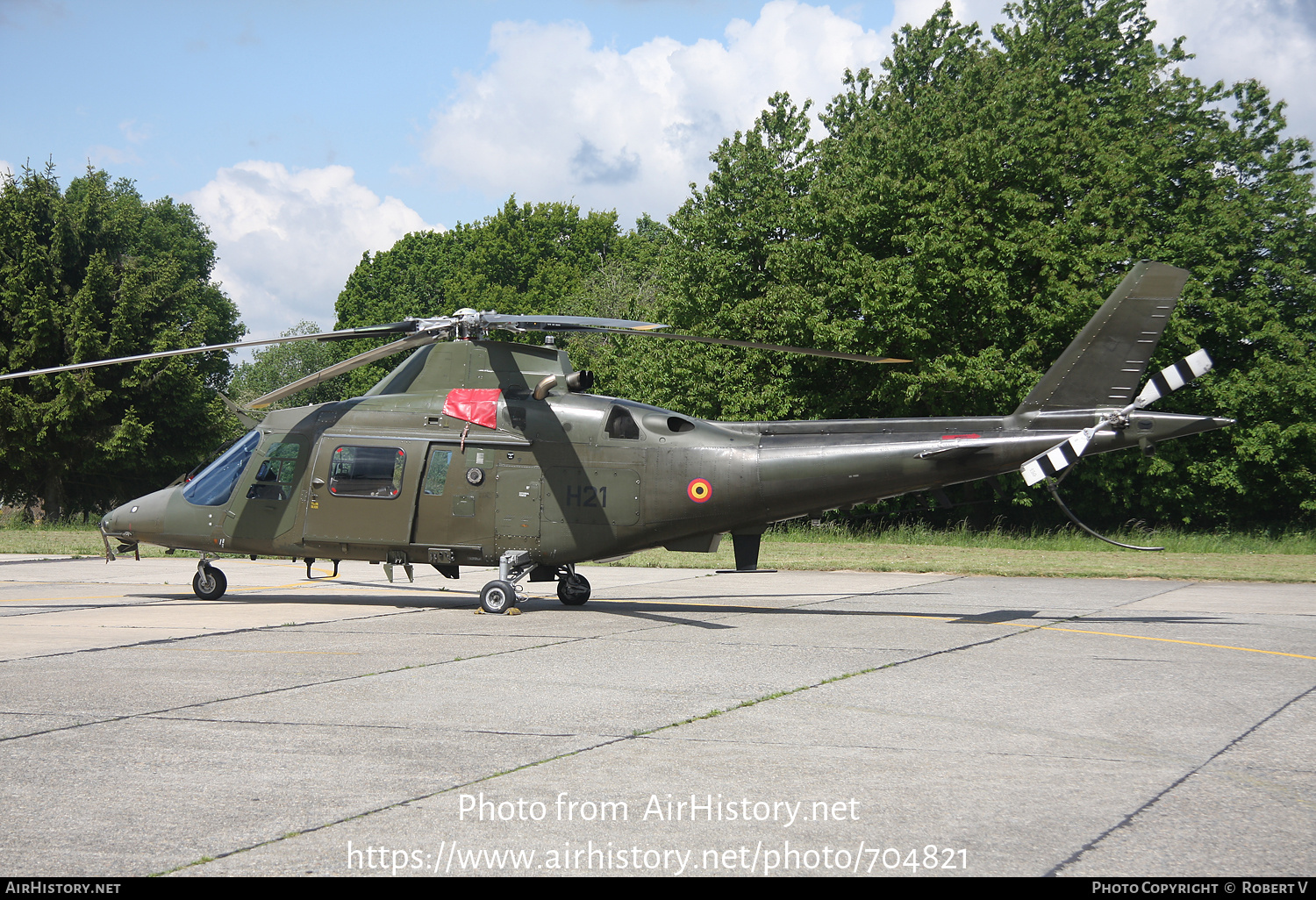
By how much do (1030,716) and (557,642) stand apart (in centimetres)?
549

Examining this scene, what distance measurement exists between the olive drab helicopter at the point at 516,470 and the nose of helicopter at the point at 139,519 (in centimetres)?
30

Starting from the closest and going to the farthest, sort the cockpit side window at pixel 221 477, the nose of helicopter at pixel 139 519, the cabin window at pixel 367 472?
the cabin window at pixel 367 472 < the cockpit side window at pixel 221 477 < the nose of helicopter at pixel 139 519

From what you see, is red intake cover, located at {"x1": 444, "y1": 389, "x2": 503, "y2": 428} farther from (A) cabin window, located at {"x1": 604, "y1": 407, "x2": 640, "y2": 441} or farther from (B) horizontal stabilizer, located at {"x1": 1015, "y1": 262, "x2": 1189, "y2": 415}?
(B) horizontal stabilizer, located at {"x1": 1015, "y1": 262, "x2": 1189, "y2": 415}

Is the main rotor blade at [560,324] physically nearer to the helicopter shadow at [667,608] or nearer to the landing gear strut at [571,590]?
the helicopter shadow at [667,608]

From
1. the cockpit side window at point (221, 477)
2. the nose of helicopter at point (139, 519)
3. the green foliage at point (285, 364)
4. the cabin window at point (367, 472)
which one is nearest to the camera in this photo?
the cabin window at point (367, 472)

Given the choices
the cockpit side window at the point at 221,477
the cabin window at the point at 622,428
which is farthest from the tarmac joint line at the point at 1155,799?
the cockpit side window at the point at 221,477

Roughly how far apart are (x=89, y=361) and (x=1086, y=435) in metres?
35.3

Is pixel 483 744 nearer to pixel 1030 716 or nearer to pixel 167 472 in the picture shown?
pixel 1030 716

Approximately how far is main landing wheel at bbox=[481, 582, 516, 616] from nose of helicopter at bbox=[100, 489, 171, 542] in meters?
5.43

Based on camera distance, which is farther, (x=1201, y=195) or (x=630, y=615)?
(x=1201, y=195)

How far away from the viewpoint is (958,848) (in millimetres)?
4934

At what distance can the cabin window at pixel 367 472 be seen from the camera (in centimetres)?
1483

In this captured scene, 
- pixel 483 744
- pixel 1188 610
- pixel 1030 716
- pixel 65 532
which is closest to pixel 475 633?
pixel 483 744

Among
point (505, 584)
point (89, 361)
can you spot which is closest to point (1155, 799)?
point (505, 584)
